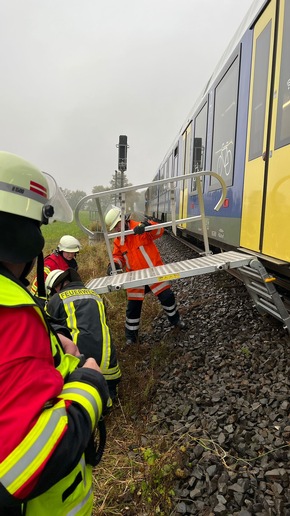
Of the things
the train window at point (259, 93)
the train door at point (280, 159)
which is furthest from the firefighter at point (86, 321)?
the train window at point (259, 93)

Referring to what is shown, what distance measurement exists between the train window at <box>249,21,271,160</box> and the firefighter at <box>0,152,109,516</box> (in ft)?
10.3

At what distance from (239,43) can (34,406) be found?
16.2 feet

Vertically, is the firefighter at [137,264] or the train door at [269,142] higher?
the train door at [269,142]

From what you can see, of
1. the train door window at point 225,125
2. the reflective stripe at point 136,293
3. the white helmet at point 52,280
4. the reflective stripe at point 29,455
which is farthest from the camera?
the reflective stripe at point 136,293

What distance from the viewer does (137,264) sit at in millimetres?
5133

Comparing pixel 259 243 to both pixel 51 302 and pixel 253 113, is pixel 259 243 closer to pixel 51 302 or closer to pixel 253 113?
pixel 253 113

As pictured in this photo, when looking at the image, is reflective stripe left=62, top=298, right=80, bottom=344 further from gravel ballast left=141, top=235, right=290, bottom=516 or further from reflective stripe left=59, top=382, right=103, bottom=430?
reflective stripe left=59, top=382, right=103, bottom=430

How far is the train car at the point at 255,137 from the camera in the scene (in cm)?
319

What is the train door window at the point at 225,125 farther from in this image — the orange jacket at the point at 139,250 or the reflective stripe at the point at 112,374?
the reflective stripe at the point at 112,374

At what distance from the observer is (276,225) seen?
10.6ft

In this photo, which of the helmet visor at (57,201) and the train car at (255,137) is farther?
the train car at (255,137)

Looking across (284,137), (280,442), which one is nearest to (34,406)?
(280,442)

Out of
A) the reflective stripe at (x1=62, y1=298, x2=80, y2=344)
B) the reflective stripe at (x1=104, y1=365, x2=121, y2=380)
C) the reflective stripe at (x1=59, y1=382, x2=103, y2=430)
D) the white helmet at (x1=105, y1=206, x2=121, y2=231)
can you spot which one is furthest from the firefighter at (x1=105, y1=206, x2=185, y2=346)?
the reflective stripe at (x1=59, y1=382, x2=103, y2=430)

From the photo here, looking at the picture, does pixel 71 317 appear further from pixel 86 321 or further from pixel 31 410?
pixel 31 410
